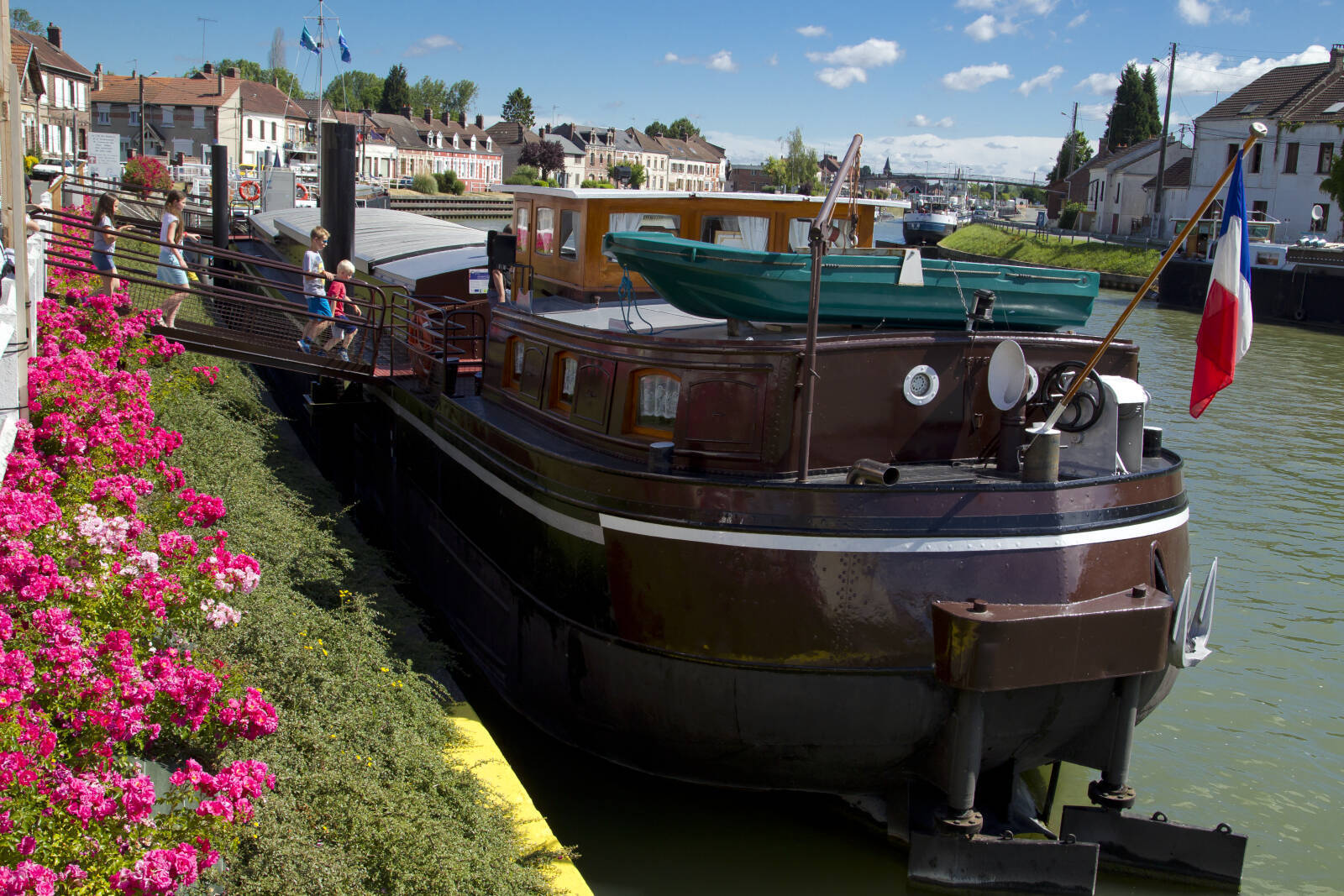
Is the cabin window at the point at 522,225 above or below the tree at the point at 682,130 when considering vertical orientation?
below

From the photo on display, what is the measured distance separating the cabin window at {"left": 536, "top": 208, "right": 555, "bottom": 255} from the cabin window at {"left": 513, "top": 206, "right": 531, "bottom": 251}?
33 centimetres

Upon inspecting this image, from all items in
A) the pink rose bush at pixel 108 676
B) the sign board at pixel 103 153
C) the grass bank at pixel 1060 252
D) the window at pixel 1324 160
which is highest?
the window at pixel 1324 160

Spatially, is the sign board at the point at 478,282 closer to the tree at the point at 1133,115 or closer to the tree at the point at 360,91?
the tree at the point at 1133,115

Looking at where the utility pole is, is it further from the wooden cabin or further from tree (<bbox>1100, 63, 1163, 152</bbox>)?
the wooden cabin

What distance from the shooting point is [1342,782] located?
9273mm

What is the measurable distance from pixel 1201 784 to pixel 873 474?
449 cm

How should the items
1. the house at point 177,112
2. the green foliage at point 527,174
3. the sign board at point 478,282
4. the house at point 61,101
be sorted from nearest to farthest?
the sign board at point 478,282 < the house at point 61,101 < the house at point 177,112 < the green foliage at point 527,174

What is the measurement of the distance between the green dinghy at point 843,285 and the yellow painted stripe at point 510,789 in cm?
330

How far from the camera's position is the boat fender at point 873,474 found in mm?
7031

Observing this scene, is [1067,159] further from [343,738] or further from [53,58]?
[343,738]

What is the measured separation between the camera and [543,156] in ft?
382


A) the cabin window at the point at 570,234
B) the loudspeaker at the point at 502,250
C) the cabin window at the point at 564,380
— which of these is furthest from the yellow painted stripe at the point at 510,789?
the loudspeaker at the point at 502,250

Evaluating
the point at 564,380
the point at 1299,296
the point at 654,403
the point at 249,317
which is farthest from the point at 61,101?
the point at 654,403

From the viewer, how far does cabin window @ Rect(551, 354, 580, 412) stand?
371 inches
